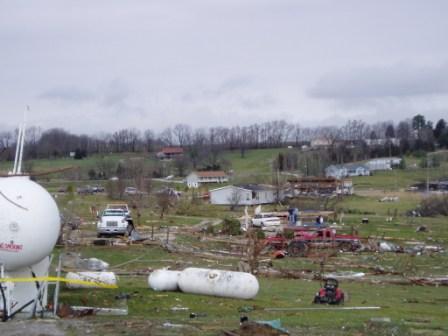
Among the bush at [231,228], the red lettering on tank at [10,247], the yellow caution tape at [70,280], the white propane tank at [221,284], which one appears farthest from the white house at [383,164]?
the red lettering on tank at [10,247]

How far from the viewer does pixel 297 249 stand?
38969mm

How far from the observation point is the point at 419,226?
188 ft

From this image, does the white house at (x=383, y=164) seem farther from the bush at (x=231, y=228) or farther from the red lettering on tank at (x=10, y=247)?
the red lettering on tank at (x=10, y=247)

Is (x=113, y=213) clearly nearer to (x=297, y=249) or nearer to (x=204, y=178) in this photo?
(x=297, y=249)

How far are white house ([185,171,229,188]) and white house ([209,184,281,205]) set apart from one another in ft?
67.0

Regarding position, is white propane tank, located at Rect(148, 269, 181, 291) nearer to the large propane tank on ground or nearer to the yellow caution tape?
the yellow caution tape

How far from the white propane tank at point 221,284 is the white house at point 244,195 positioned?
60.0 m

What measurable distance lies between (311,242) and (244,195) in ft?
143

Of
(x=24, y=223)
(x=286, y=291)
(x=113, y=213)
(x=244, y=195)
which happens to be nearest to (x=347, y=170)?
(x=244, y=195)

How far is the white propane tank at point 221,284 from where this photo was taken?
20.7 m

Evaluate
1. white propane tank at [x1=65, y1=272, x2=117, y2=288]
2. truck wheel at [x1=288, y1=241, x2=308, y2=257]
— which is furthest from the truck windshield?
white propane tank at [x1=65, y1=272, x2=117, y2=288]

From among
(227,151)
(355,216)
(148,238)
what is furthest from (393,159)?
(148,238)

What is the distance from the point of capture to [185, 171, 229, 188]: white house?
110000 millimetres

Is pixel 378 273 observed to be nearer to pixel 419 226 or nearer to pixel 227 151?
pixel 419 226
